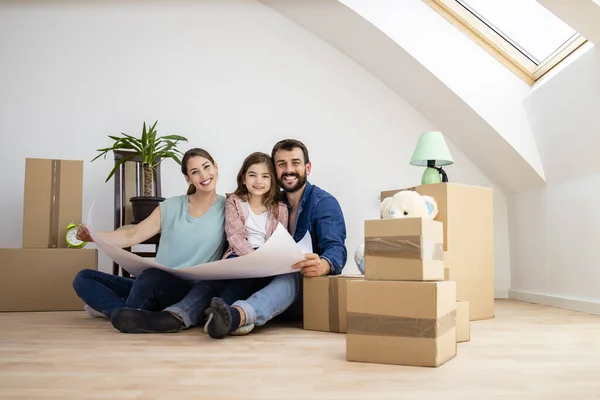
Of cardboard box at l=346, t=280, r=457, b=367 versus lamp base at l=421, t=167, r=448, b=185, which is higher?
lamp base at l=421, t=167, r=448, b=185

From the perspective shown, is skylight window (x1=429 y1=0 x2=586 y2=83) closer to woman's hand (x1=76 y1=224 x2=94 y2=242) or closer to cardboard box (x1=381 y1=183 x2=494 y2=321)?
cardboard box (x1=381 y1=183 x2=494 y2=321)

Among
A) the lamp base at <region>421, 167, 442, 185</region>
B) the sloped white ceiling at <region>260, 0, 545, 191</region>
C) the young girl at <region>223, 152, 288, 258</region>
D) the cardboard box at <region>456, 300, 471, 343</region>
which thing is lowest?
the cardboard box at <region>456, 300, 471, 343</region>

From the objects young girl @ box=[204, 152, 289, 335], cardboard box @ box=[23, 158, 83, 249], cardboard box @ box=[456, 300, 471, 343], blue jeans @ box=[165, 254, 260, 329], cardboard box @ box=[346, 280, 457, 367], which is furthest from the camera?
cardboard box @ box=[23, 158, 83, 249]

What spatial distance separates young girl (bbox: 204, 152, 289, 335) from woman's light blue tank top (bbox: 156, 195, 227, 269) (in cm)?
8

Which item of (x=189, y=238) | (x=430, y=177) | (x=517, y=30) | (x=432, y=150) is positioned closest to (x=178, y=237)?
(x=189, y=238)

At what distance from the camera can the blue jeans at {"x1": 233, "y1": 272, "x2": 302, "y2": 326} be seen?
7.18 feet

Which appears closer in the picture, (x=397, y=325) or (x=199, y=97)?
(x=397, y=325)

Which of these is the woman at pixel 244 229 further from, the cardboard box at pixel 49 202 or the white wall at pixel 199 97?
the white wall at pixel 199 97

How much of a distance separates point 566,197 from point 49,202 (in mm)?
2895

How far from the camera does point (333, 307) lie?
91.7 inches

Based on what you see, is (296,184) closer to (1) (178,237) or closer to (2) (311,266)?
(2) (311,266)

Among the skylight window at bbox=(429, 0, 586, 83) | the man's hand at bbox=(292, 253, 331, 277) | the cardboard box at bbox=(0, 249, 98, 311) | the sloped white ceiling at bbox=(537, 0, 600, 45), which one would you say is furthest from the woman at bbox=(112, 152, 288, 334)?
the skylight window at bbox=(429, 0, 586, 83)

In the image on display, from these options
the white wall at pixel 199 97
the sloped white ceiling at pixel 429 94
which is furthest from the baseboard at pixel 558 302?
the sloped white ceiling at pixel 429 94

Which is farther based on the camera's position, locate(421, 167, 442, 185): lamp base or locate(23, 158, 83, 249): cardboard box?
locate(23, 158, 83, 249): cardboard box
